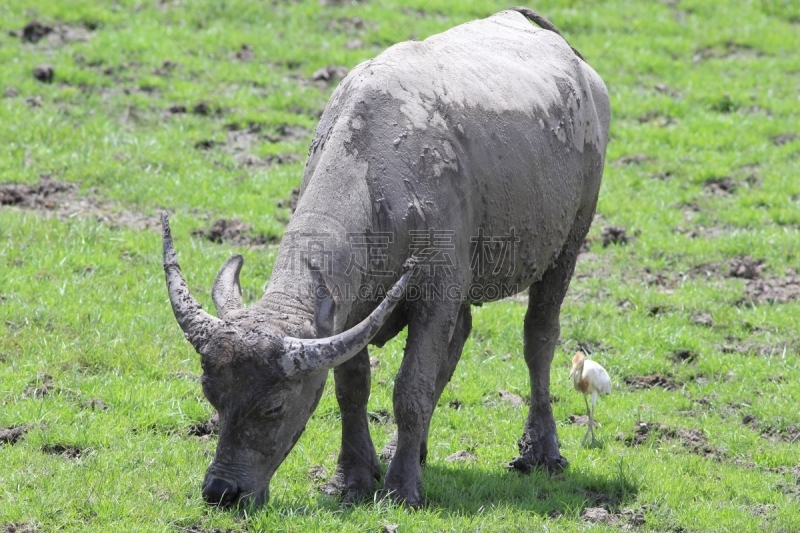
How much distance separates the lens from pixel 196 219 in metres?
11.7

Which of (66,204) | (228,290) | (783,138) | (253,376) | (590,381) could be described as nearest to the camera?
(253,376)

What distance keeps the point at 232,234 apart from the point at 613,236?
4243 millimetres

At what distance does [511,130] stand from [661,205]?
19.8 ft

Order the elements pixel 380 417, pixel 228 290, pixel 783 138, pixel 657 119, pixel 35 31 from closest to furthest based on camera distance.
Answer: pixel 228 290
pixel 380 417
pixel 783 138
pixel 657 119
pixel 35 31

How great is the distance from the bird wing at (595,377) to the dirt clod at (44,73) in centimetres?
908

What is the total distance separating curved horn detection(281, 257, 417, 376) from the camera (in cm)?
593

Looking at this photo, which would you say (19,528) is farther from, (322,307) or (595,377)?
(595,377)

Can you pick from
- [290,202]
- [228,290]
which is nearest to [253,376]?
[228,290]

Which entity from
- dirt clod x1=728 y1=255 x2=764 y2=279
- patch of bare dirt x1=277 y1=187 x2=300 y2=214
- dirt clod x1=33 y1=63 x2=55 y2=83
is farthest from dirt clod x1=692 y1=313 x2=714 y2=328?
dirt clod x1=33 y1=63 x2=55 y2=83

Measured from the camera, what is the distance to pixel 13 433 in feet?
24.7

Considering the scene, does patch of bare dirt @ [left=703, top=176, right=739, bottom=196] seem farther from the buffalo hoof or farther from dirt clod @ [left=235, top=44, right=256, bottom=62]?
dirt clod @ [left=235, top=44, right=256, bottom=62]

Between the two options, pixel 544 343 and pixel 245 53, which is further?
pixel 245 53

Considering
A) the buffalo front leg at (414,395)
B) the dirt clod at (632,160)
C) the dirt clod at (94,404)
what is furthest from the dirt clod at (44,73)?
the buffalo front leg at (414,395)

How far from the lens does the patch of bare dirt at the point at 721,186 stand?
44.9 feet
